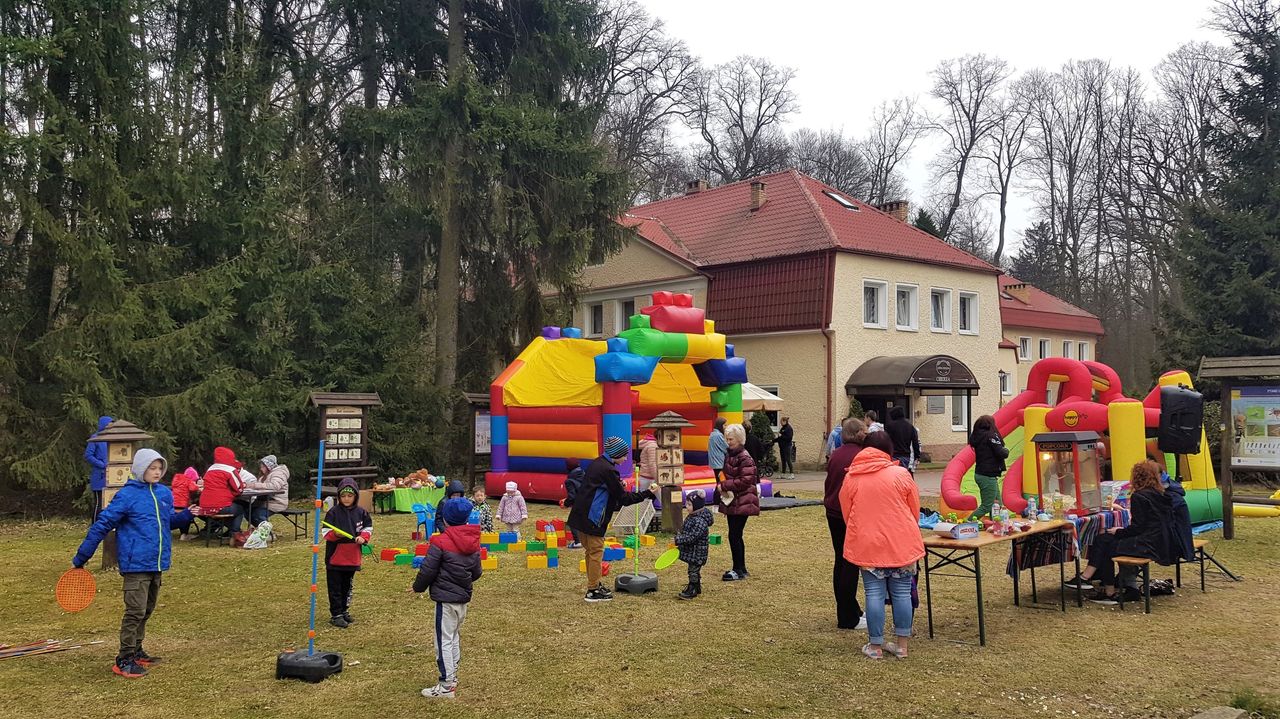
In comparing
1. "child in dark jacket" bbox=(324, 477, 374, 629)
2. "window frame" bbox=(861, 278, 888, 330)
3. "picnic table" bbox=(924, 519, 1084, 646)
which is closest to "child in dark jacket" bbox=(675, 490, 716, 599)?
"picnic table" bbox=(924, 519, 1084, 646)

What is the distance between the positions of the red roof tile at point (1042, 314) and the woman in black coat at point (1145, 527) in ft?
89.1

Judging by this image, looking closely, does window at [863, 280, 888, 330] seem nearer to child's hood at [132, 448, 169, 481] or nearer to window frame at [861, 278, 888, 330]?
window frame at [861, 278, 888, 330]

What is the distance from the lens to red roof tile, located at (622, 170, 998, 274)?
89.9 feet

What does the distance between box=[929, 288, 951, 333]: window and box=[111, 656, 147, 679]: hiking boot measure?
25.9 metres

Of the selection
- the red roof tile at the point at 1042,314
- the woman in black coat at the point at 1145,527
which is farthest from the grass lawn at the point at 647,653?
the red roof tile at the point at 1042,314

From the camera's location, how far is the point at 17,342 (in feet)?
53.7

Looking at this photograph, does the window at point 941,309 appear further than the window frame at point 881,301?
Yes

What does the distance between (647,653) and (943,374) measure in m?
20.1

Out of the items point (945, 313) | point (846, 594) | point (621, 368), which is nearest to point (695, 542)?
point (846, 594)

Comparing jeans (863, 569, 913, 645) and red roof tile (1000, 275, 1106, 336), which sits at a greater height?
red roof tile (1000, 275, 1106, 336)

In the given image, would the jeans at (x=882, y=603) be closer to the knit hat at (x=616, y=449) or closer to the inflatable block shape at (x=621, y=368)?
the knit hat at (x=616, y=449)

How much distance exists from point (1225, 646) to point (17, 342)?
17370 millimetres

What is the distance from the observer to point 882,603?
7371mm

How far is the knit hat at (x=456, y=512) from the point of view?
21.8 feet
